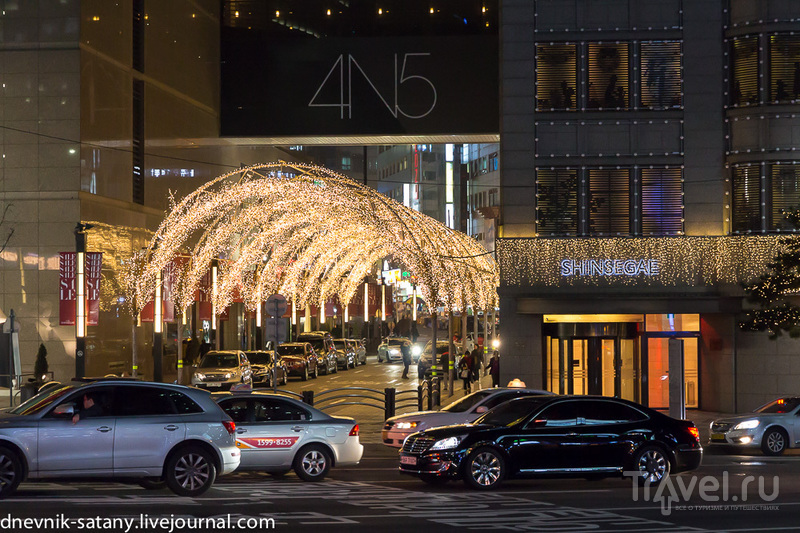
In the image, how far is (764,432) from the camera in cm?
2405

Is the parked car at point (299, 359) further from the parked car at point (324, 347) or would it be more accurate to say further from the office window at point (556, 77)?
the office window at point (556, 77)

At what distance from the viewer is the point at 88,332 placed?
41.9m

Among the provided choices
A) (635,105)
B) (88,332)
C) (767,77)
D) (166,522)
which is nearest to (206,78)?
(88,332)

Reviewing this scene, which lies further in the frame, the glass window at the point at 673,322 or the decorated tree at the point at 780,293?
the glass window at the point at 673,322

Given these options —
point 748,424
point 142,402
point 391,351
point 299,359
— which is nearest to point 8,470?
point 142,402

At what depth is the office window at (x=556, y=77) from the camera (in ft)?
111

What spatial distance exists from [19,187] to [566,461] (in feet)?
99.1

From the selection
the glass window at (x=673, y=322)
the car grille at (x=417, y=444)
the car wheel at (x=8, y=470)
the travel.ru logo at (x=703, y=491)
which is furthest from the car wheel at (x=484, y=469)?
the glass window at (x=673, y=322)

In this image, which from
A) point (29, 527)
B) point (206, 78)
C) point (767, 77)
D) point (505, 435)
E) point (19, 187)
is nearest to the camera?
point (29, 527)

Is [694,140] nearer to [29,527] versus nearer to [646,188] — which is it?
[646,188]

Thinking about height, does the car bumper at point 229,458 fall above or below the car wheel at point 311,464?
above

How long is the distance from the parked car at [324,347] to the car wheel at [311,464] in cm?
3739

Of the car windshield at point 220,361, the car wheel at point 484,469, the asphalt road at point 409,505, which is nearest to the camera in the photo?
the asphalt road at point 409,505

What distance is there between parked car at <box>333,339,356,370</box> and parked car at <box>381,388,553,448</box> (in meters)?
37.2
